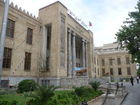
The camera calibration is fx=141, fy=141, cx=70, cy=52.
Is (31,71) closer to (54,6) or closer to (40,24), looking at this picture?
(40,24)

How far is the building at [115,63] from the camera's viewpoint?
2003 inches

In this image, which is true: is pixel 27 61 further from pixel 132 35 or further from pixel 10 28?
pixel 132 35

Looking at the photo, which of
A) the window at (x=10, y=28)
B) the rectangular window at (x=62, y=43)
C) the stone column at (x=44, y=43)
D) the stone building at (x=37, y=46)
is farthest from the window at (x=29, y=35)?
the rectangular window at (x=62, y=43)

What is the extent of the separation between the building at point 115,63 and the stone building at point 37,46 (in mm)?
28236

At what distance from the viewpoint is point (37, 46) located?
24109 mm

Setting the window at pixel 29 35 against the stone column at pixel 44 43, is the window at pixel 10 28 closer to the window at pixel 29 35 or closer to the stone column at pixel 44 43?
the window at pixel 29 35

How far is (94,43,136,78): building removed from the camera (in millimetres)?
50875

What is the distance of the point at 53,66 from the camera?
22.5 m

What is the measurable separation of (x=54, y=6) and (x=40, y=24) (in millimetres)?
4019

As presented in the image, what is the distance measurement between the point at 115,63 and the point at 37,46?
1467 inches

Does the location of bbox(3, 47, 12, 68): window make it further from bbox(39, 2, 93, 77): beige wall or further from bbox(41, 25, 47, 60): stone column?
bbox(39, 2, 93, 77): beige wall

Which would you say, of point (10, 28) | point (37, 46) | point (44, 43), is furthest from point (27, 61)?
point (10, 28)

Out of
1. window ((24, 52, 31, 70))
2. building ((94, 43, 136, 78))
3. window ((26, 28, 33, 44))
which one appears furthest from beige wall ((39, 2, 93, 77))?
building ((94, 43, 136, 78))

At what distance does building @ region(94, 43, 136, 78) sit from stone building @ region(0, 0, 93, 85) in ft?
92.6
